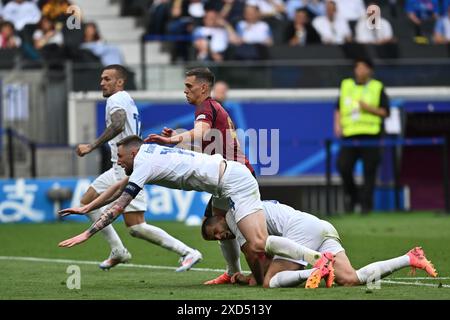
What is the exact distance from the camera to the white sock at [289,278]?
34.7 ft

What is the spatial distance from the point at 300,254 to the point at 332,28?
14.9 metres

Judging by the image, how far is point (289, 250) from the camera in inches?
418

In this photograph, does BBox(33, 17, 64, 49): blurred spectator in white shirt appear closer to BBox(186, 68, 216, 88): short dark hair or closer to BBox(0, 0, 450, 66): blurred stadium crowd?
BBox(0, 0, 450, 66): blurred stadium crowd

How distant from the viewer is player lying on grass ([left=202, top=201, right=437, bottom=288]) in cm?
1058

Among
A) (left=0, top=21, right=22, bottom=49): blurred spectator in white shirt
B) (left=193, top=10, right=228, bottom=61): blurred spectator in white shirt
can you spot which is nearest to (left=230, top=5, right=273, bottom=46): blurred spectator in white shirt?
(left=193, top=10, right=228, bottom=61): blurred spectator in white shirt

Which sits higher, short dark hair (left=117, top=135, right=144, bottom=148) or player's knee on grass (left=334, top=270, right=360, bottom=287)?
short dark hair (left=117, top=135, right=144, bottom=148)

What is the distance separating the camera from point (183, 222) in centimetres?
2073

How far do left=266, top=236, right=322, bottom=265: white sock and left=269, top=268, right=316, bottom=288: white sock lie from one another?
12 centimetres

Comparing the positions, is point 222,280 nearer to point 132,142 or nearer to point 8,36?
point 132,142

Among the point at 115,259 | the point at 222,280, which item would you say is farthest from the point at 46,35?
the point at 222,280

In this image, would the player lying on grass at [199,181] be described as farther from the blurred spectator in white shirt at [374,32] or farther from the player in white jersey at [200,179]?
the blurred spectator in white shirt at [374,32]

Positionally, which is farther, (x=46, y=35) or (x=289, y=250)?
(x=46, y=35)

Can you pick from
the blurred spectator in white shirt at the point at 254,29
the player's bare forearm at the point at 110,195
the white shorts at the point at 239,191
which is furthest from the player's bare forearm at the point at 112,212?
the blurred spectator in white shirt at the point at 254,29
